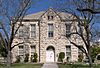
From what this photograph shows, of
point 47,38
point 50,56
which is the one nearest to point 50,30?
point 47,38

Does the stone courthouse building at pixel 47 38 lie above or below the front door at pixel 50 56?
above

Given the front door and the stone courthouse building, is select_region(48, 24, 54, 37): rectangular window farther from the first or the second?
the front door

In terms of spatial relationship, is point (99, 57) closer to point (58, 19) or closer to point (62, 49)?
point (62, 49)

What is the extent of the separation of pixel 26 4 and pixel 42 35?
15.4 meters

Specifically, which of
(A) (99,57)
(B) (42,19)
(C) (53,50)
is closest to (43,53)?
(C) (53,50)

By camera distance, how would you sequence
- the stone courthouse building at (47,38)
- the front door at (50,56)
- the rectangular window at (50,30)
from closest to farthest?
the front door at (50,56)
the stone courthouse building at (47,38)
the rectangular window at (50,30)

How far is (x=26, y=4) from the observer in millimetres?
34406

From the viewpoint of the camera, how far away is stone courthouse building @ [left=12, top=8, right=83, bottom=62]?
48.9 m

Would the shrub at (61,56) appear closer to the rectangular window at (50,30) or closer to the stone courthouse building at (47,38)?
the stone courthouse building at (47,38)

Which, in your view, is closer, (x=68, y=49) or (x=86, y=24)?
(x=86, y=24)

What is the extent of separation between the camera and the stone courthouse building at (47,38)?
48.9 meters

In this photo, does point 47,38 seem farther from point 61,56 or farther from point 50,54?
point 61,56

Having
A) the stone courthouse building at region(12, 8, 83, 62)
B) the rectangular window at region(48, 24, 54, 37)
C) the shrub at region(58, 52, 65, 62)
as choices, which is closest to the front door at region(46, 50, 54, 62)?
the stone courthouse building at region(12, 8, 83, 62)

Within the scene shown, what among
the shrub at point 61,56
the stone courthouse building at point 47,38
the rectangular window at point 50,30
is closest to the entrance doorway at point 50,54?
the stone courthouse building at point 47,38
